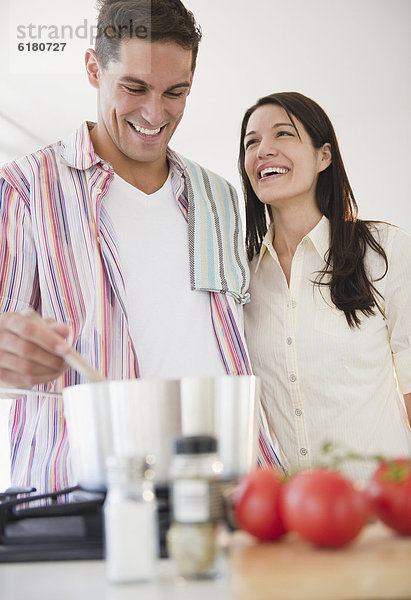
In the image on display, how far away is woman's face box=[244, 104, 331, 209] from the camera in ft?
6.79

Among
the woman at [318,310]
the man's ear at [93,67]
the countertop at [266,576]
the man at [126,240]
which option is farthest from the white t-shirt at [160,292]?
the countertop at [266,576]

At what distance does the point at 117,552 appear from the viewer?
26.0 inches

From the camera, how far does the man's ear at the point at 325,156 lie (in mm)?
2164

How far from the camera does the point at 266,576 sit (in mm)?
605

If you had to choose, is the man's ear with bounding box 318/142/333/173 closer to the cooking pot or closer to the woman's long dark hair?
the woman's long dark hair

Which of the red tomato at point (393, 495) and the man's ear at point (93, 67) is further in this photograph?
the man's ear at point (93, 67)

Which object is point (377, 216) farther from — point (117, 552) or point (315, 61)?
point (117, 552)

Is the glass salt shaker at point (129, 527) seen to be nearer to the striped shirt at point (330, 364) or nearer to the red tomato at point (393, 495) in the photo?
the red tomato at point (393, 495)

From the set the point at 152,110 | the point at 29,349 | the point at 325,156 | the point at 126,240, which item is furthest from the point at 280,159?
the point at 29,349

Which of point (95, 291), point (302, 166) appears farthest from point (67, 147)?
point (302, 166)

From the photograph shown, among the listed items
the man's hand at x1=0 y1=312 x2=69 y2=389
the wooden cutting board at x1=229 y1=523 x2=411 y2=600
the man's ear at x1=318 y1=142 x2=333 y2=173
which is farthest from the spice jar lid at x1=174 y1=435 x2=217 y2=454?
the man's ear at x1=318 y1=142 x2=333 y2=173

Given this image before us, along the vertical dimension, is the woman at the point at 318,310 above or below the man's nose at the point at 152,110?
below

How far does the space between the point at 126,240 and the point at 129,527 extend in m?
0.98

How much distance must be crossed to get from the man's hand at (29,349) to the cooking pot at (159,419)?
0.44ft
